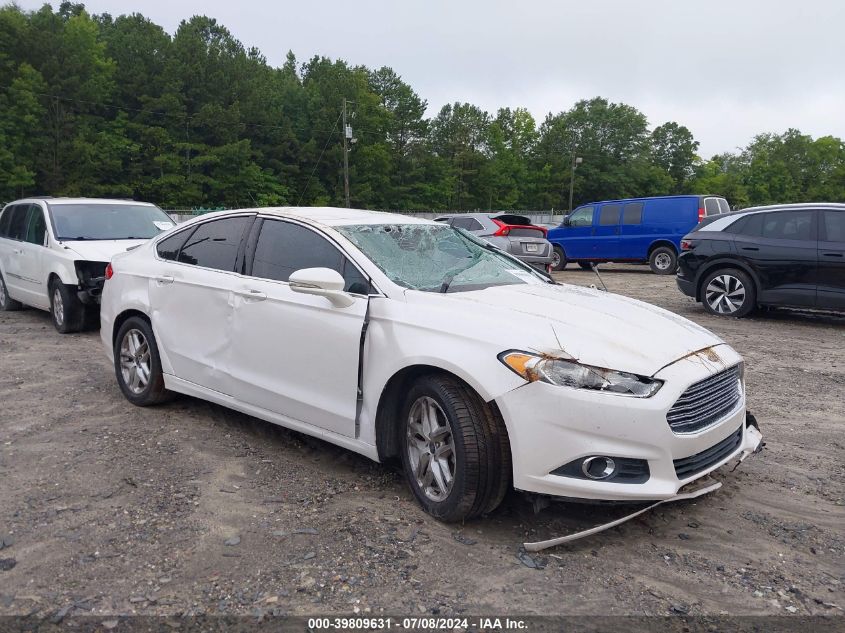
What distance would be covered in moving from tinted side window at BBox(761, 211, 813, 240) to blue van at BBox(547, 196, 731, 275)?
7001 millimetres

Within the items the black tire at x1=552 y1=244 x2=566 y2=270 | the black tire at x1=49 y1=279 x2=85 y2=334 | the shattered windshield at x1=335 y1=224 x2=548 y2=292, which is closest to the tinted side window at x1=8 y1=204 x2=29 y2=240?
the black tire at x1=49 y1=279 x2=85 y2=334

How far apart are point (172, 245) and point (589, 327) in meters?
3.39

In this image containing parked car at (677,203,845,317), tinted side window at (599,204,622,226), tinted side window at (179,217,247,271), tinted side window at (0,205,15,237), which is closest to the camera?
tinted side window at (179,217,247,271)

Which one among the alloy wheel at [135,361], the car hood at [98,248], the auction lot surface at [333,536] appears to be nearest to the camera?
the auction lot surface at [333,536]

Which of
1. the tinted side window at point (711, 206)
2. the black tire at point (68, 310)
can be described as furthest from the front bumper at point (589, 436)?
the tinted side window at point (711, 206)

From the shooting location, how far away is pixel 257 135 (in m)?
60.2

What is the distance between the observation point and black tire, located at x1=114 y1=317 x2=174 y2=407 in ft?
17.0

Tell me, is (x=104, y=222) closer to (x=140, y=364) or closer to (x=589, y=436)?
(x=140, y=364)

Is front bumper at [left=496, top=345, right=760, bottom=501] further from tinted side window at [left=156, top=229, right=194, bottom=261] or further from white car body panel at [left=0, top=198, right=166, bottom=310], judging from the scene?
white car body panel at [left=0, top=198, right=166, bottom=310]

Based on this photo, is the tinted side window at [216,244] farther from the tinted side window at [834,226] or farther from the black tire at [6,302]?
the tinted side window at [834,226]

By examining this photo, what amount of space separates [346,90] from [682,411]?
69.2 meters

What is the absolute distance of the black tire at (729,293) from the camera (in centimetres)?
964

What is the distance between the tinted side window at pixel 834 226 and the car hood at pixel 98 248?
8802mm

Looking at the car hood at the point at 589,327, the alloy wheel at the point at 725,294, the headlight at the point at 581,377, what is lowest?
the alloy wheel at the point at 725,294
